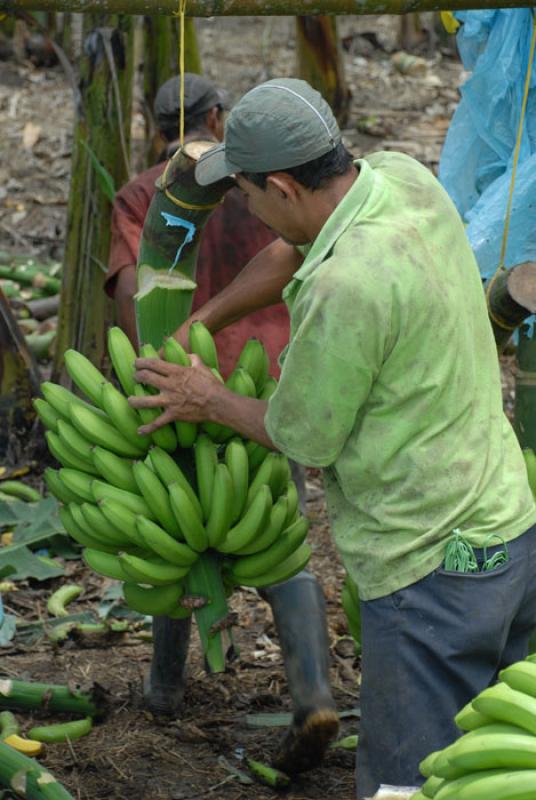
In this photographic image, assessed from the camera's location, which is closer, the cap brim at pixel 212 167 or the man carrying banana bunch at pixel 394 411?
the man carrying banana bunch at pixel 394 411

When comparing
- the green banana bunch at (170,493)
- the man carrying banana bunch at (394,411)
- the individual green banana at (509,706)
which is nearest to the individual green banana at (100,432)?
the green banana bunch at (170,493)

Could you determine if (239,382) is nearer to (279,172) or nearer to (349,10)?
(279,172)

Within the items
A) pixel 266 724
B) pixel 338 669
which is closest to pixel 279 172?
pixel 266 724

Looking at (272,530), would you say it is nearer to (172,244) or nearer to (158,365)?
(158,365)

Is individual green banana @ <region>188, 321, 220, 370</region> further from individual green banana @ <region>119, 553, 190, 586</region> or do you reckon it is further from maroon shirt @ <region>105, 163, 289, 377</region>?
maroon shirt @ <region>105, 163, 289, 377</region>

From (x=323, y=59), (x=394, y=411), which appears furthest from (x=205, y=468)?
(x=323, y=59)

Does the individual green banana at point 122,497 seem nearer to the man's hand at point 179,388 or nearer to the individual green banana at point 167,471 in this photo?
the individual green banana at point 167,471

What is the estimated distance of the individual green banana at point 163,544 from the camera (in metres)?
3.12

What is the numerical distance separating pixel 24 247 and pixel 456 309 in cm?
656

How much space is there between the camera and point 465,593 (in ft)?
9.14

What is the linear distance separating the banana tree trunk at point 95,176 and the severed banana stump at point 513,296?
2.84m

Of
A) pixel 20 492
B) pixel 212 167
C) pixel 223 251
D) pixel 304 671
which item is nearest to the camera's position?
pixel 212 167

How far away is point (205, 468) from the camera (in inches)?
127

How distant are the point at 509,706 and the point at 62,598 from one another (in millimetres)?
3413
